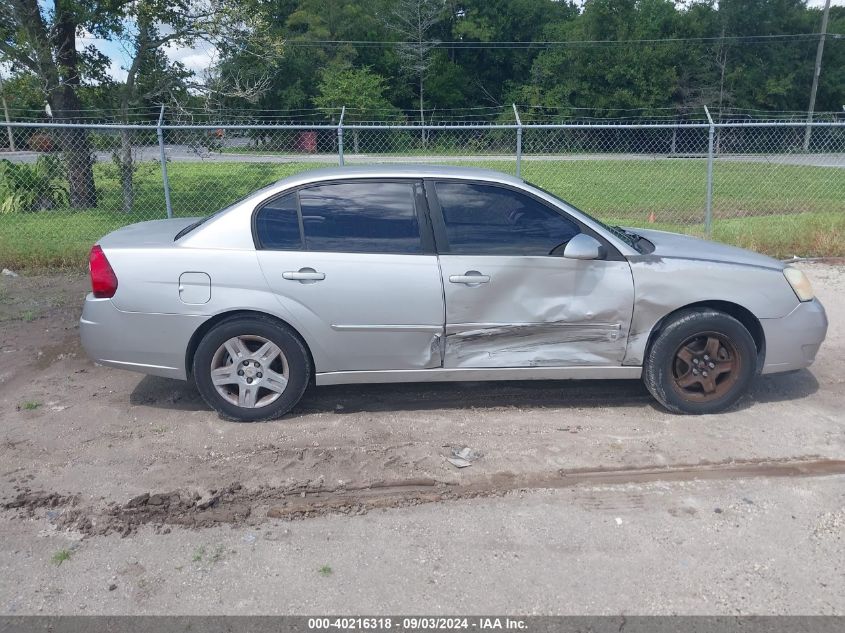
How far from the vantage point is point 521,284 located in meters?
4.68

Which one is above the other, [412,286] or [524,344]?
[412,286]

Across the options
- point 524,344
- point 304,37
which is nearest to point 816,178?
point 524,344

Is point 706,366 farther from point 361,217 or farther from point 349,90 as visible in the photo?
point 349,90

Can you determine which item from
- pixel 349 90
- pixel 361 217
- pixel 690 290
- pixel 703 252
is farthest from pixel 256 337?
pixel 349 90

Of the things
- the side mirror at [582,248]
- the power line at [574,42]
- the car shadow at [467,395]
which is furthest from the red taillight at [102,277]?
the power line at [574,42]

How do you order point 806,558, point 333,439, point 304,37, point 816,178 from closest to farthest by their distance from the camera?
point 806,558, point 333,439, point 816,178, point 304,37

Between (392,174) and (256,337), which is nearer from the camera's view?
(256,337)

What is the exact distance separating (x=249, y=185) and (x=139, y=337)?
11.0 metres

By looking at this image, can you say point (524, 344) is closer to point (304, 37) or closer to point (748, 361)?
point (748, 361)

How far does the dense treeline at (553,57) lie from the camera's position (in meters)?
40.4

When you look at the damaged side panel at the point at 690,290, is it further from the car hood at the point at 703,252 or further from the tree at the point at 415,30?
the tree at the point at 415,30

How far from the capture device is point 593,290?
185 inches

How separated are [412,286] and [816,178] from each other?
2024 centimetres

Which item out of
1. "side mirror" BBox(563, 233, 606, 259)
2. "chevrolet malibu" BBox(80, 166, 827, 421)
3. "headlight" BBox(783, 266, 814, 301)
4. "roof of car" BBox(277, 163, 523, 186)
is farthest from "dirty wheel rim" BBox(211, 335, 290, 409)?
"headlight" BBox(783, 266, 814, 301)
